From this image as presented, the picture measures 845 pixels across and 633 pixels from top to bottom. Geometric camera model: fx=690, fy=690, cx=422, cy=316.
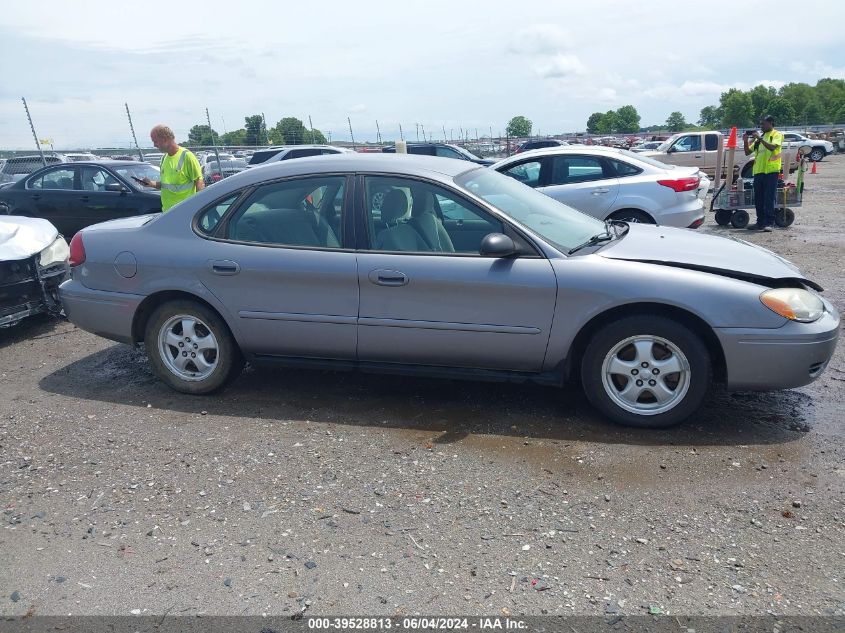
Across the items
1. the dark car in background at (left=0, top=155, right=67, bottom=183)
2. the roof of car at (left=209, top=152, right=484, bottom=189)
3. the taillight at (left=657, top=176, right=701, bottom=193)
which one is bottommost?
the dark car in background at (left=0, top=155, right=67, bottom=183)

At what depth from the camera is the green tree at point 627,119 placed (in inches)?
4128

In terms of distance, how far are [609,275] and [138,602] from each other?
2.93 meters

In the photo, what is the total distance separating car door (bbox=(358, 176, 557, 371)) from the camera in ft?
13.6

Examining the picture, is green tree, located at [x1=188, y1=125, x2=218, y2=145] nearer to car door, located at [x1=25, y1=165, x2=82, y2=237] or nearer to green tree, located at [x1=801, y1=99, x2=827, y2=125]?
car door, located at [x1=25, y1=165, x2=82, y2=237]

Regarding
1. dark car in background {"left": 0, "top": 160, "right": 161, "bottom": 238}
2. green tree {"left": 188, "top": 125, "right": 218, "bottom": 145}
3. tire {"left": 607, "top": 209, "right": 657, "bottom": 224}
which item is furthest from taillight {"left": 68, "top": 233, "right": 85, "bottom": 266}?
green tree {"left": 188, "top": 125, "right": 218, "bottom": 145}

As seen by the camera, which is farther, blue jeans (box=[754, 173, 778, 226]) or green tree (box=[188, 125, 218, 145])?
green tree (box=[188, 125, 218, 145])

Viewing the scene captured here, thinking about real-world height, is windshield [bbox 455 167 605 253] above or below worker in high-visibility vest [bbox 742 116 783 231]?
above

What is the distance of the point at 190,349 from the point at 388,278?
5.22 feet

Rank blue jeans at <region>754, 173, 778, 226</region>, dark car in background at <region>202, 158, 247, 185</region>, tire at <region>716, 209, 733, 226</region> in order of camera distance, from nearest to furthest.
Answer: blue jeans at <region>754, 173, 778, 226</region>
tire at <region>716, 209, 733, 226</region>
dark car in background at <region>202, 158, 247, 185</region>

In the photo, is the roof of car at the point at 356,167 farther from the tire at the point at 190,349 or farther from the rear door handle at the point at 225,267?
the tire at the point at 190,349

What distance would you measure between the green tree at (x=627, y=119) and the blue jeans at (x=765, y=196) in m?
96.0

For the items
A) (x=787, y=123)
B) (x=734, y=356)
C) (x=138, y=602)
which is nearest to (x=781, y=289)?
(x=734, y=356)

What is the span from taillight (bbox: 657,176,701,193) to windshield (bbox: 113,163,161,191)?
831cm

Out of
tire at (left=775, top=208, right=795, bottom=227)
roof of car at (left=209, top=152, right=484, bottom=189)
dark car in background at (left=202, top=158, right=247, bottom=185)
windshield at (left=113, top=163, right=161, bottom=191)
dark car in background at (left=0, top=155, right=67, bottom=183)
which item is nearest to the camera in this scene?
roof of car at (left=209, top=152, right=484, bottom=189)
